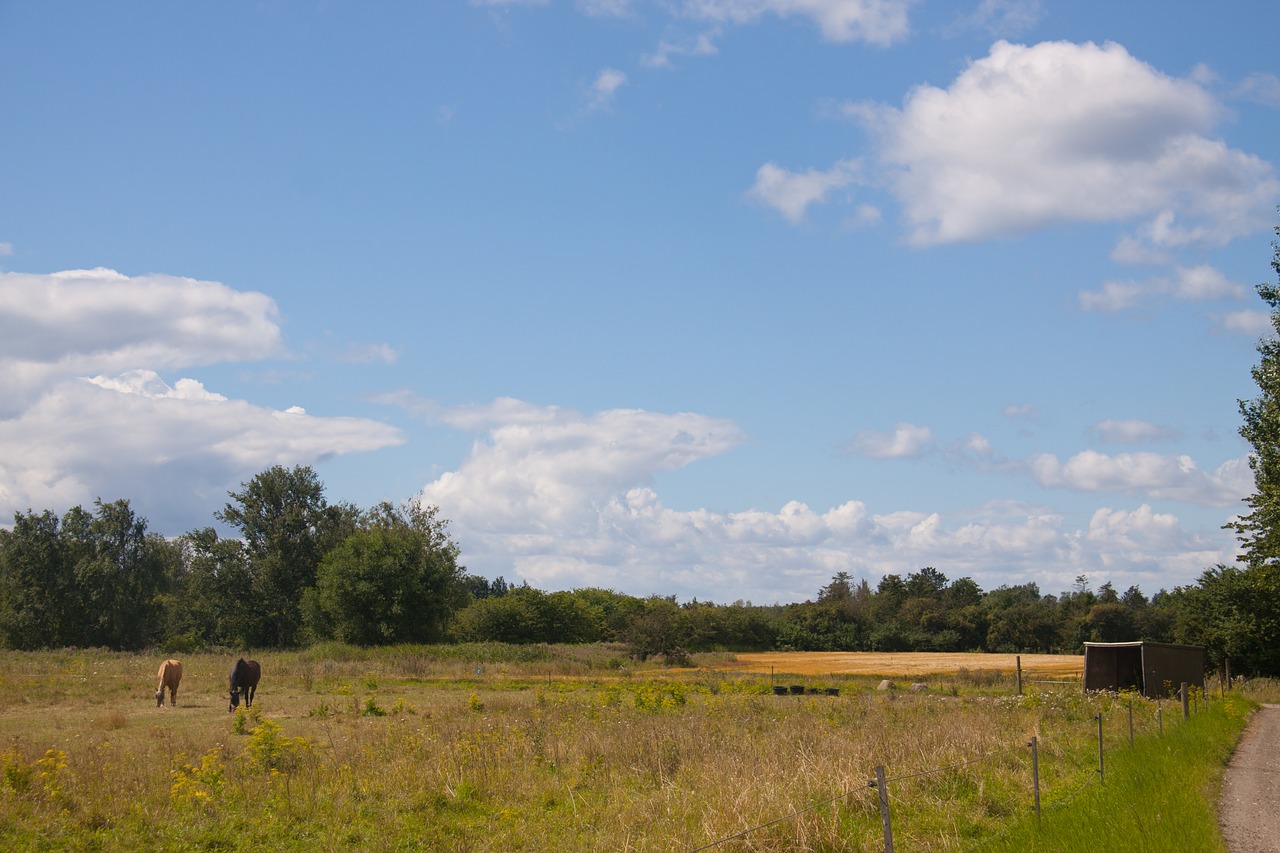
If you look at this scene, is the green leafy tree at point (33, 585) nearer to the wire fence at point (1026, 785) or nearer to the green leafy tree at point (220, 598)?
the green leafy tree at point (220, 598)

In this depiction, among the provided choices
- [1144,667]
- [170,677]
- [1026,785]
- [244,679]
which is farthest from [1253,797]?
[170,677]

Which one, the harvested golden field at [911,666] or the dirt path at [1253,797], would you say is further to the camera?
the harvested golden field at [911,666]

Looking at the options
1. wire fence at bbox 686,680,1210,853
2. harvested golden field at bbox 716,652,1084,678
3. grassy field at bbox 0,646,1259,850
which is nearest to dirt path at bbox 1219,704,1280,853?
wire fence at bbox 686,680,1210,853

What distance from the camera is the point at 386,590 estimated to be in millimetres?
66250

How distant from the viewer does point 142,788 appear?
1330cm

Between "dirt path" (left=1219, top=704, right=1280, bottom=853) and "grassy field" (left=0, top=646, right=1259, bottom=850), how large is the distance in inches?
77.7

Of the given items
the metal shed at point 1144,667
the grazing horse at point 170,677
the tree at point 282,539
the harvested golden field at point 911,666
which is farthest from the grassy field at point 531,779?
the tree at point 282,539

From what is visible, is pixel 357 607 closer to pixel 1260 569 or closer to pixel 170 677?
pixel 170 677

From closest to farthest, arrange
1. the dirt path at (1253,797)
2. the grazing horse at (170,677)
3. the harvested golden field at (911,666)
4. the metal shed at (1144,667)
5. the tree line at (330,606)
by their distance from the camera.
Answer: the dirt path at (1253,797) → the grazing horse at (170,677) → the metal shed at (1144,667) → the harvested golden field at (911,666) → the tree line at (330,606)

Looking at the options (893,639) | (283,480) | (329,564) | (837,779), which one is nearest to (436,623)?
(329,564)

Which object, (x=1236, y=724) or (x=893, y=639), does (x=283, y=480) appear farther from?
(x=1236, y=724)

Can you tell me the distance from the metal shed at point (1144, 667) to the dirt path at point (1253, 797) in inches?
528

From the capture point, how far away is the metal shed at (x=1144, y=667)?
1492 inches

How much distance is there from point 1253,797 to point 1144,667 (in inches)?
967
